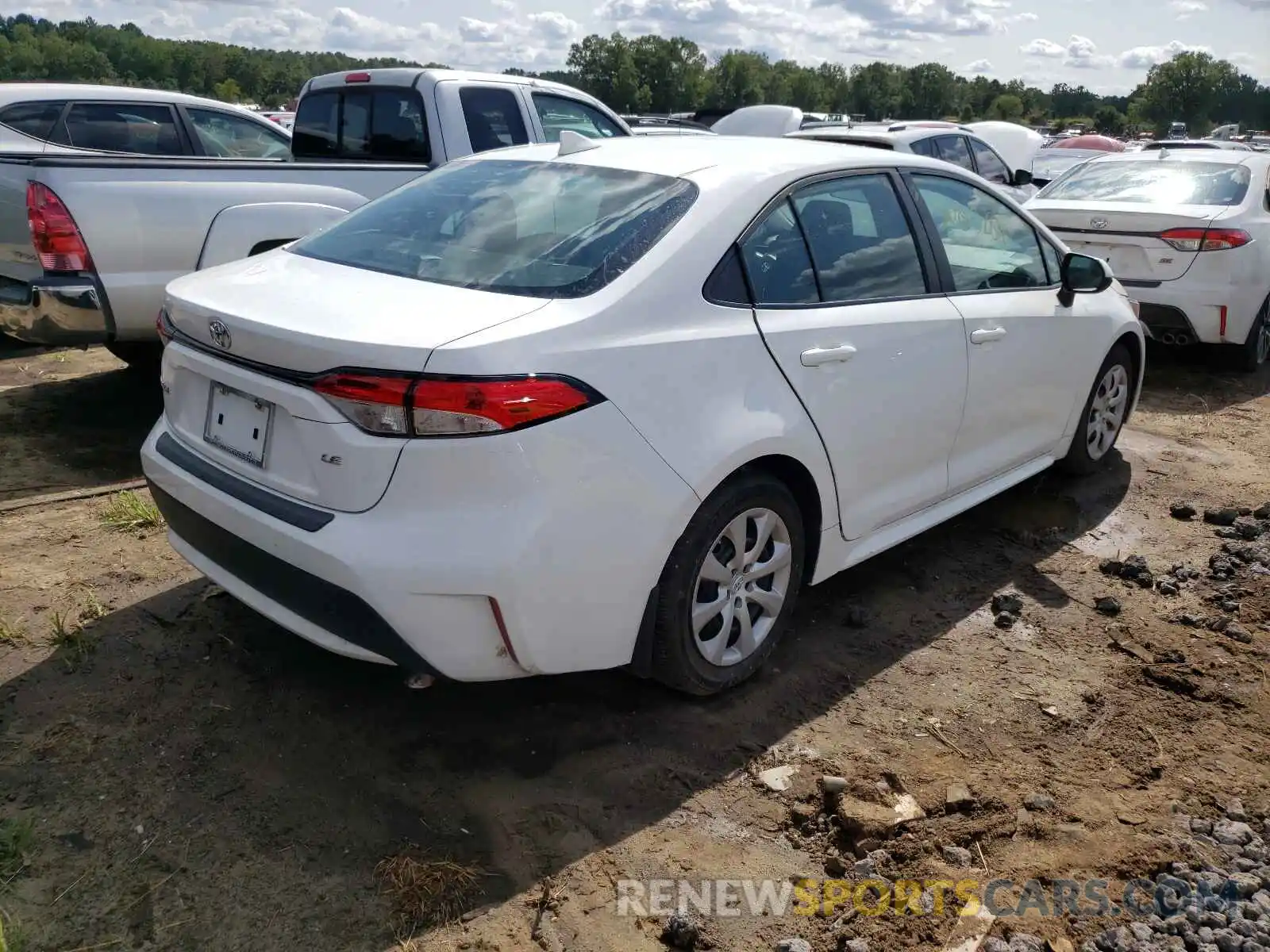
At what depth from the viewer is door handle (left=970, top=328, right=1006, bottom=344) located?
412 centimetres

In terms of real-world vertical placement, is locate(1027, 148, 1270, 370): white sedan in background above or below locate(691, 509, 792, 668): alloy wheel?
above

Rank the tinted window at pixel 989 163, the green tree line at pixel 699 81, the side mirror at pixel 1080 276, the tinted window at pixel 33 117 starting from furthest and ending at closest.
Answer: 1. the green tree line at pixel 699 81
2. the tinted window at pixel 989 163
3. the tinted window at pixel 33 117
4. the side mirror at pixel 1080 276

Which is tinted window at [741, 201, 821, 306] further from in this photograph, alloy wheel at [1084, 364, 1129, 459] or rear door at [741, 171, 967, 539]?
alloy wheel at [1084, 364, 1129, 459]

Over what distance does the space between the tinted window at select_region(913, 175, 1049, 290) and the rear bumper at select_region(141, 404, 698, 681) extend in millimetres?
1908

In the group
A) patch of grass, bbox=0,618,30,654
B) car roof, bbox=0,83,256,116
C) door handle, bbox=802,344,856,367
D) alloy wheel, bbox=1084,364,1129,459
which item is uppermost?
car roof, bbox=0,83,256,116

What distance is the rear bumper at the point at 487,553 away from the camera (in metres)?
2.64

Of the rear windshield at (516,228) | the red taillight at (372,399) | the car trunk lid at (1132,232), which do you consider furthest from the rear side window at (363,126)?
the red taillight at (372,399)

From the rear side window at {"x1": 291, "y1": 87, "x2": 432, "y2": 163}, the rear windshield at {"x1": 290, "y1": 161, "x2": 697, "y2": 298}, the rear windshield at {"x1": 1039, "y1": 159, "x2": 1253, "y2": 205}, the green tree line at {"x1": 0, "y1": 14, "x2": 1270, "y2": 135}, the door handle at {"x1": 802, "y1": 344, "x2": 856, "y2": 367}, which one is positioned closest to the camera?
the rear windshield at {"x1": 290, "y1": 161, "x2": 697, "y2": 298}

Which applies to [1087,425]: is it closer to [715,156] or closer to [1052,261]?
[1052,261]

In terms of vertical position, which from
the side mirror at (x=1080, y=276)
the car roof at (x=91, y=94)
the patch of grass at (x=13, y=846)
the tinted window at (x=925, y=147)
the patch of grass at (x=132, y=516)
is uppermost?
the tinted window at (x=925, y=147)

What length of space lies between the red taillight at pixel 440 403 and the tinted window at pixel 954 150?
8.60 metres

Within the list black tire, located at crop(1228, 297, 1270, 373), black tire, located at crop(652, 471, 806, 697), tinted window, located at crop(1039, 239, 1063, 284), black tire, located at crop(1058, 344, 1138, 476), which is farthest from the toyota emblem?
black tire, located at crop(1228, 297, 1270, 373)

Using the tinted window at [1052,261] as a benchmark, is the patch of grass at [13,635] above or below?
below

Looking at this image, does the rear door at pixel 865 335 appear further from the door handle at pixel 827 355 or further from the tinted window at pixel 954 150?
the tinted window at pixel 954 150
